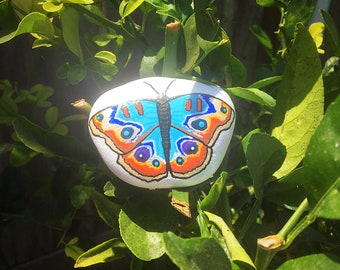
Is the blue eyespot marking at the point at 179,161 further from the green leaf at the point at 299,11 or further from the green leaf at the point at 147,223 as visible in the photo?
the green leaf at the point at 299,11

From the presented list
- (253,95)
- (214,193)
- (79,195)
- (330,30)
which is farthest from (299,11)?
(79,195)

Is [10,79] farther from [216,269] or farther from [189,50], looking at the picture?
[216,269]

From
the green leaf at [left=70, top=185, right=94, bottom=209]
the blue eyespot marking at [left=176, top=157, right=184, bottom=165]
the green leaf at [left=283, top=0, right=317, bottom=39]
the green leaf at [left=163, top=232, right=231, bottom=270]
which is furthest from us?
the green leaf at [left=70, top=185, right=94, bottom=209]

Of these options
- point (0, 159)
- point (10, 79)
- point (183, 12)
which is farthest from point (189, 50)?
point (0, 159)

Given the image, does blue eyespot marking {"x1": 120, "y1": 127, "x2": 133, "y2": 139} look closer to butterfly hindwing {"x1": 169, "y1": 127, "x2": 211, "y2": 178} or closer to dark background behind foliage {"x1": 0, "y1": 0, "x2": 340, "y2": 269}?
butterfly hindwing {"x1": 169, "y1": 127, "x2": 211, "y2": 178}

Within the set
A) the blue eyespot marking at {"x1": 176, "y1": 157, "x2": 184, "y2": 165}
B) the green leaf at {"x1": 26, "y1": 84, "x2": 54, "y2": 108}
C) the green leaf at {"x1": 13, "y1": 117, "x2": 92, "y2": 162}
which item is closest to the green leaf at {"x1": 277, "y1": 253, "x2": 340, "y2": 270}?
the blue eyespot marking at {"x1": 176, "y1": 157, "x2": 184, "y2": 165}

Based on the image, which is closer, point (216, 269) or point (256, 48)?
point (216, 269)

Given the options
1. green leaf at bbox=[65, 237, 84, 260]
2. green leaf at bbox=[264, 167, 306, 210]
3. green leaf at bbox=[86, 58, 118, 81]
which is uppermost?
green leaf at bbox=[86, 58, 118, 81]

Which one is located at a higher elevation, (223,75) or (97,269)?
(223,75)
